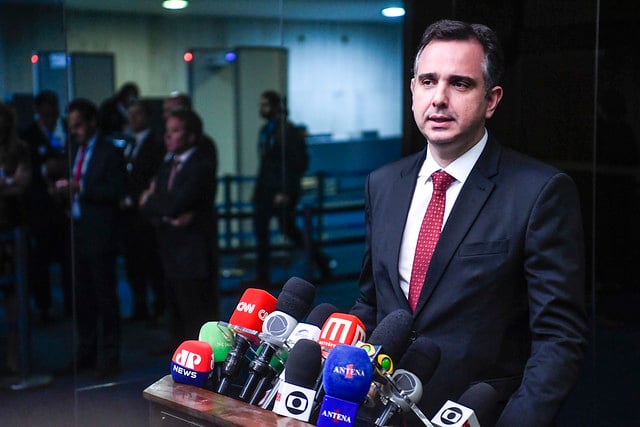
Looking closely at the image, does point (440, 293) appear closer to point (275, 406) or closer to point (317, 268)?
point (275, 406)

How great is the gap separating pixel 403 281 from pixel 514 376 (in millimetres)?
326

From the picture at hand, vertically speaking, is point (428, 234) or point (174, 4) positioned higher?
point (174, 4)

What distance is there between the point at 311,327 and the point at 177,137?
338 cm

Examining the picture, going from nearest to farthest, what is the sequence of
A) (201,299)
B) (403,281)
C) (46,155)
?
(403,281) < (46,155) < (201,299)

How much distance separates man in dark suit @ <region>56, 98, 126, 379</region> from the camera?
5.05 metres

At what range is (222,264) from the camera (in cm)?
542

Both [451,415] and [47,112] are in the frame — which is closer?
[451,415]

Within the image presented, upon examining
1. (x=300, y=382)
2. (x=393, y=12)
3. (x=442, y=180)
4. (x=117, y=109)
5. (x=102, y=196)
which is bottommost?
(x=300, y=382)

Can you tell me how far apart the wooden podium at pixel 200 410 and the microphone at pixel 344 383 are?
3.3 inches

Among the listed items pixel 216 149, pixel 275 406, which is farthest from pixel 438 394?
pixel 216 149

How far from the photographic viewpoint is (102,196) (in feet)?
16.9

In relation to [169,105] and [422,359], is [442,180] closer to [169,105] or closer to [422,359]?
[422,359]

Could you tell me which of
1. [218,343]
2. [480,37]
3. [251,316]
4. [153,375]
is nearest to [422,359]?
[251,316]

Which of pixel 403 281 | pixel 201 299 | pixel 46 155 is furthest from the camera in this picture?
pixel 201 299
